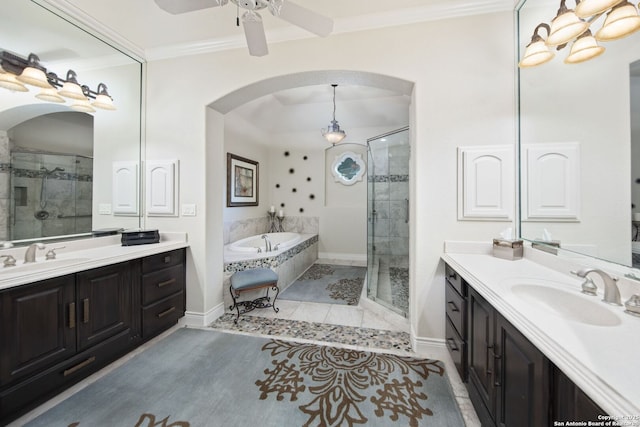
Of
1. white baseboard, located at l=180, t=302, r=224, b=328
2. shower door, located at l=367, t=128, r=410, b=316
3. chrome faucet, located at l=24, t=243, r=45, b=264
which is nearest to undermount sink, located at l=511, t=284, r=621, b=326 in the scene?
shower door, located at l=367, t=128, r=410, b=316

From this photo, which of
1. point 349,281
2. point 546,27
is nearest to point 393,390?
point 349,281

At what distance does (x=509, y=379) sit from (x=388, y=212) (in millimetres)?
2748

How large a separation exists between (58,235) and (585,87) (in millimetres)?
3734

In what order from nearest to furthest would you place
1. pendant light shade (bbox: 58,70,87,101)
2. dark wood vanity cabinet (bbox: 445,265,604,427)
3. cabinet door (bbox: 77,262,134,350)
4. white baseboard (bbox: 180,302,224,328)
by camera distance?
1. dark wood vanity cabinet (bbox: 445,265,604,427)
2. cabinet door (bbox: 77,262,134,350)
3. pendant light shade (bbox: 58,70,87,101)
4. white baseboard (bbox: 180,302,224,328)

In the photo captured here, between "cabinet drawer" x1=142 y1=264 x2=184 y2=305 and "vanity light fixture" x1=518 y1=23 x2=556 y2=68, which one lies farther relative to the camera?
"cabinet drawer" x1=142 y1=264 x2=184 y2=305

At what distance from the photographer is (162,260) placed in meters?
2.24

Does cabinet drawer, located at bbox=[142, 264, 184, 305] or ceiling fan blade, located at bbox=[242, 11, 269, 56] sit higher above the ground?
ceiling fan blade, located at bbox=[242, 11, 269, 56]

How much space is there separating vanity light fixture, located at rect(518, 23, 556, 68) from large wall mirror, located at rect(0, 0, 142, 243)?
11.3 feet

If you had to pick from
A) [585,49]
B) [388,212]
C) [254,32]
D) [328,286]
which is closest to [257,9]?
[254,32]

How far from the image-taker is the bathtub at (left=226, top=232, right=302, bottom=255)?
145 inches

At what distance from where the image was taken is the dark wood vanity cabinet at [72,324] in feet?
4.33

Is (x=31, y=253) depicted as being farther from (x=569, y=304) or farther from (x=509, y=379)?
(x=569, y=304)

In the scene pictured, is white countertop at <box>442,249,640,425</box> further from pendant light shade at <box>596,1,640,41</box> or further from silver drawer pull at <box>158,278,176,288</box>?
silver drawer pull at <box>158,278,176,288</box>

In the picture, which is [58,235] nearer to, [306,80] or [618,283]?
[306,80]
